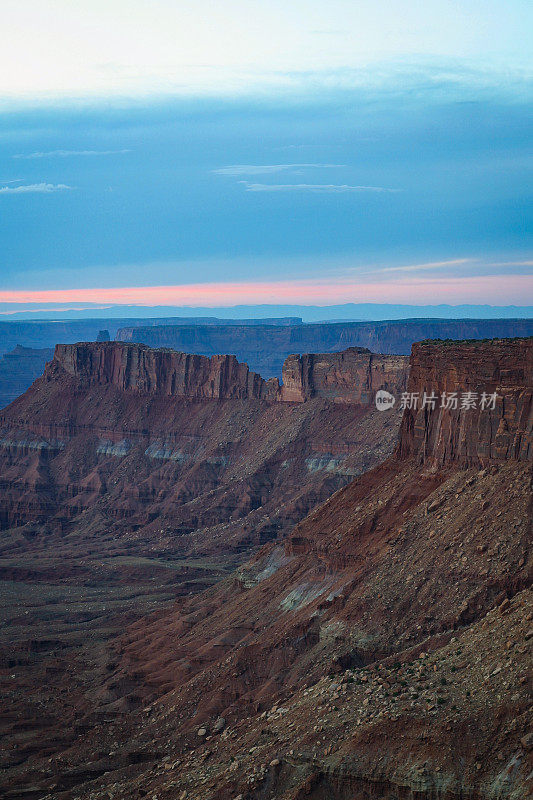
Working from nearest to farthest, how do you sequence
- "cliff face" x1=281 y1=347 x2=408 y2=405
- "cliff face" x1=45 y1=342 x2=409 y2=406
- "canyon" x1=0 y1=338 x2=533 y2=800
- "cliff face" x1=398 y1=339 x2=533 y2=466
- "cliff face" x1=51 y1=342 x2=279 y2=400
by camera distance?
"canyon" x1=0 y1=338 x2=533 y2=800 → "cliff face" x1=398 y1=339 x2=533 y2=466 → "cliff face" x1=281 y1=347 x2=408 y2=405 → "cliff face" x1=45 y1=342 x2=409 y2=406 → "cliff face" x1=51 y1=342 x2=279 y2=400

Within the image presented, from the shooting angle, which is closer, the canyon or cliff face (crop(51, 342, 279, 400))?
the canyon

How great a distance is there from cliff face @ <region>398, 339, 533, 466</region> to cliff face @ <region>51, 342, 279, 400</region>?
73.8 meters

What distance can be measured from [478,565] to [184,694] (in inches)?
600

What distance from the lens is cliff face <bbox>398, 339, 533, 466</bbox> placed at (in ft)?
176

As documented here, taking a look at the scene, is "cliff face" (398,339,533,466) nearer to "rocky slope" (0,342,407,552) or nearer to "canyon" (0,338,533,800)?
"canyon" (0,338,533,800)

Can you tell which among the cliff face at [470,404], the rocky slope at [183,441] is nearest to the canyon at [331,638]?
the cliff face at [470,404]

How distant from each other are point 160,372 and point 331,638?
102108 mm

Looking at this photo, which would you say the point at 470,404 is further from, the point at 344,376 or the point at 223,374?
→ the point at 223,374

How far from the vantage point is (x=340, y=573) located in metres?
57.7

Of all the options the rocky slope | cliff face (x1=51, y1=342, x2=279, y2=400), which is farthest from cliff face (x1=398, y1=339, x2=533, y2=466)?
cliff face (x1=51, y1=342, x2=279, y2=400)

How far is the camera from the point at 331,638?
163 ft

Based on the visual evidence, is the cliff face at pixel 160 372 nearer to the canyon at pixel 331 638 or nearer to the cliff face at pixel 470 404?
the canyon at pixel 331 638

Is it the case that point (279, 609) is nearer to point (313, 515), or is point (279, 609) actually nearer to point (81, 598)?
point (313, 515)

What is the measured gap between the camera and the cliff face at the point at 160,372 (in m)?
140
